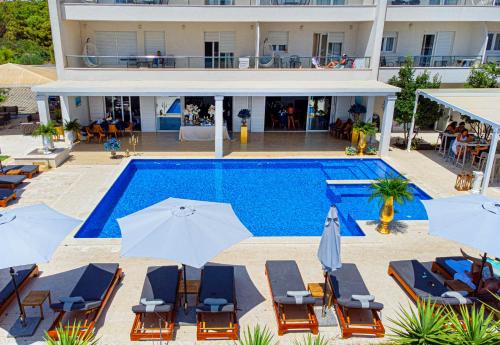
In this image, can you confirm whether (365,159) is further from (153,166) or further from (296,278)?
(296,278)

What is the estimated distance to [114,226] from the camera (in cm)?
1376

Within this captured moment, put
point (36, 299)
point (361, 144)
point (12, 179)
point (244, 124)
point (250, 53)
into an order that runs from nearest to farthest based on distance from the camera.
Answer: point (36, 299)
point (12, 179)
point (361, 144)
point (244, 124)
point (250, 53)

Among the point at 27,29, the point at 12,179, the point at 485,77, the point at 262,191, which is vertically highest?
the point at 27,29

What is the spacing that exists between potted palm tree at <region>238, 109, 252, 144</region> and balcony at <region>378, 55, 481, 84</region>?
7.60 m

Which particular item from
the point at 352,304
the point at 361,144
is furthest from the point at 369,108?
the point at 352,304

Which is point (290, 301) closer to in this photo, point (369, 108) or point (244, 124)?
point (244, 124)

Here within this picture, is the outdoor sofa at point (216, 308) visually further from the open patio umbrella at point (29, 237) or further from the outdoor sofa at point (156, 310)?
the open patio umbrella at point (29, 237)

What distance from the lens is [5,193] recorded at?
48.2 ft

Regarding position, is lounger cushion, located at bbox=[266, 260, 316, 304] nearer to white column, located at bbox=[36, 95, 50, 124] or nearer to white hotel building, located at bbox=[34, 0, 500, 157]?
white hotel building, located at bbox=[34, 0, 500, 157]

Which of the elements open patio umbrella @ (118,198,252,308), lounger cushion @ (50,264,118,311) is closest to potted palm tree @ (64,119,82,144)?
lounger cushion @ (50,264,118,311)

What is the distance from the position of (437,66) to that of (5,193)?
2220 cm

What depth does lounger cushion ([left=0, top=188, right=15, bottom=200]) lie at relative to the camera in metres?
14.5

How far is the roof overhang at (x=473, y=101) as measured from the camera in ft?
53.6

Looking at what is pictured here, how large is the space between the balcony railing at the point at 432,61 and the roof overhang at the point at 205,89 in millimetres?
3035
